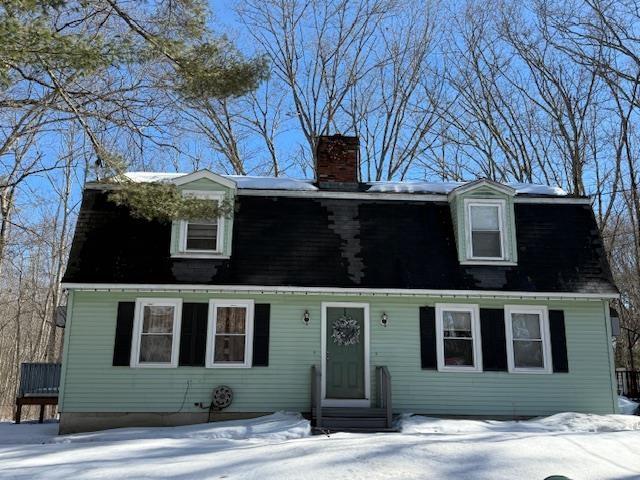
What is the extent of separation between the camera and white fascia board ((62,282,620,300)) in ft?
34.2

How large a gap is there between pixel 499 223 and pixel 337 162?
4047 millimetres

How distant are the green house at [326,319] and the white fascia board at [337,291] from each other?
1.4 inches

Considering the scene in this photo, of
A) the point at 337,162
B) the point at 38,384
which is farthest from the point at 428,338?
the point at 38,384

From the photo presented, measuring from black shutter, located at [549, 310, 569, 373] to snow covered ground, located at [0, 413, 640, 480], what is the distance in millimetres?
2726

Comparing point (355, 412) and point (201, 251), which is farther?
point (201, 251)

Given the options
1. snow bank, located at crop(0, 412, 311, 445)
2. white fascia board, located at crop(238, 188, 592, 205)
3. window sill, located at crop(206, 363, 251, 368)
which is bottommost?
snow bank, located at crop(0, 412, 311, 445)

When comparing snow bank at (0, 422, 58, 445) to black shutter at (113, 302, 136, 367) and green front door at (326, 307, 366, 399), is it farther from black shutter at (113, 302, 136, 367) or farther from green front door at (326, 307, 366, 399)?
green front door at (326, 307, 366, 399)

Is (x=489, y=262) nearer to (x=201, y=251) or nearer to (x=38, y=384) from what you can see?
(x=201, y=251)

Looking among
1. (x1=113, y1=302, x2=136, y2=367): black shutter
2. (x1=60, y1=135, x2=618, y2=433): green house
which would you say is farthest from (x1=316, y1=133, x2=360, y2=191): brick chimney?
A: (x1=113, y1=302, x2=136, y2=367): black shutter

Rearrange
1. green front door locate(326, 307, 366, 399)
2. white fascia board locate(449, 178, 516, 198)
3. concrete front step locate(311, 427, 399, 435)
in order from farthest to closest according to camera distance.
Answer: white fascia board locate(449, 178, 516, 198) < green front door locate(326, 307, 366, 399) < concrete front step locate(311, 427, 399, 435)

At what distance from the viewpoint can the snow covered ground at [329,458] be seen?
17.9 ft

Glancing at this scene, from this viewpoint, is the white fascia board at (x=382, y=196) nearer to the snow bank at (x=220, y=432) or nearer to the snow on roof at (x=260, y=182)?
the snow on roof at (x=260, y=182)

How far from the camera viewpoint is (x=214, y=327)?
1066cm

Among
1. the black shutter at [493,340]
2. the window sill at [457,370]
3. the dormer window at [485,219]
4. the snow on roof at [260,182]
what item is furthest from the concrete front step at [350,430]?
the snow on roof at [260,182]
